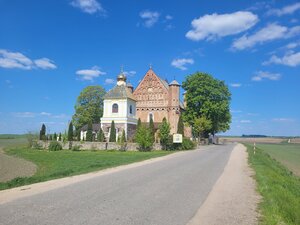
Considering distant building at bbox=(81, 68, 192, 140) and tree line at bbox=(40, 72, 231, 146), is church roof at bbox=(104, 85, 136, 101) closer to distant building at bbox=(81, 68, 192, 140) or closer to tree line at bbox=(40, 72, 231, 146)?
distant building at bbox=(81, 68, 192, 140)

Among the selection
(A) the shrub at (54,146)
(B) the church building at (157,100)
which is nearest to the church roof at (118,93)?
(B) the church building at (157,100)

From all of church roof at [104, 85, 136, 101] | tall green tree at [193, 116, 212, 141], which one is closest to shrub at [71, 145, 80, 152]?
church roof at [104, 85, 136, 101]

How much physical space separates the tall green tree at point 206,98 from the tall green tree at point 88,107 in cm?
2048

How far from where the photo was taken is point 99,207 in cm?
782

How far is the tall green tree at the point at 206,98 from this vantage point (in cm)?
5678

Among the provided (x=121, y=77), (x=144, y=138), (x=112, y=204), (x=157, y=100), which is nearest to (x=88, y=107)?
(x=121, y=77)

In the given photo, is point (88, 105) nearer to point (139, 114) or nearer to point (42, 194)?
point (139, 114)

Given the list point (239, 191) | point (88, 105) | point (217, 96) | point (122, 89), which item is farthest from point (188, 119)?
point (239, 191)

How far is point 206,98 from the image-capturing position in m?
Result: 57.2

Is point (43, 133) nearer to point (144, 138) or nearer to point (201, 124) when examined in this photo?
point (144, 138)

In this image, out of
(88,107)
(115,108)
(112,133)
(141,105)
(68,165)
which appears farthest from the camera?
(88,107)

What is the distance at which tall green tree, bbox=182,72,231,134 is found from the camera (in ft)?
186

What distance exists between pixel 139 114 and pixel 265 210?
172 ft

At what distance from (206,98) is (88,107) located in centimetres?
2663
